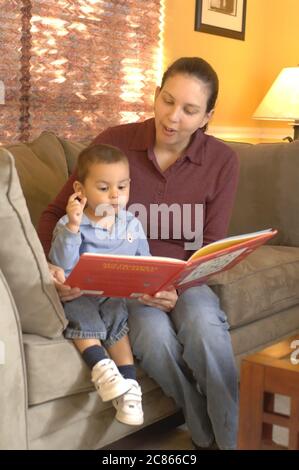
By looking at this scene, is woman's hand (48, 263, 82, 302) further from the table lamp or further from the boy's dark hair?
the table lamp

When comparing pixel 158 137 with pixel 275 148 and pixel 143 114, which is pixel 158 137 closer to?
pixel 275 148

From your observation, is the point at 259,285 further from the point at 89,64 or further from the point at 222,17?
the point at 222,17

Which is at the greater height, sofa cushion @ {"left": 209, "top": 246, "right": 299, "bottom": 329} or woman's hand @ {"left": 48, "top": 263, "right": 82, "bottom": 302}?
woman's hand @ {"left": 48, "top": 263, "right": 82, "bottom": 302}

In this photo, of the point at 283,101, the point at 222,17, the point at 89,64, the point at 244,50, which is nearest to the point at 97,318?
the point at 89,64

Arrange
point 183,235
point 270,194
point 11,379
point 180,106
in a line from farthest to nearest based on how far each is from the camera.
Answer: point 270,194 < point 183,235 < point 180,106 < point 11,379

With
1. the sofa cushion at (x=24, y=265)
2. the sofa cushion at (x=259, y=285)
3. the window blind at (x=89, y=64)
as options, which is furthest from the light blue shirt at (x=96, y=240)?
the window blind at (x=89, y=64)

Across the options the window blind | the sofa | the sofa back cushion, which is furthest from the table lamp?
the sofa

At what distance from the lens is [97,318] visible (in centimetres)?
180

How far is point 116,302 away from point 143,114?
191 centimetres

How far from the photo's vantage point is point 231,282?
2232mm

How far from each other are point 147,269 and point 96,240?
0.29 metres

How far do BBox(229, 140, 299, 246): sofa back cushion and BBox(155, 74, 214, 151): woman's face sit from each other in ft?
2.88

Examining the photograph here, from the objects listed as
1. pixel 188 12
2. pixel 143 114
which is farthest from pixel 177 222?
pixel 188 12

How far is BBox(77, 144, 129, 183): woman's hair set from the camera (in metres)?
1.87
